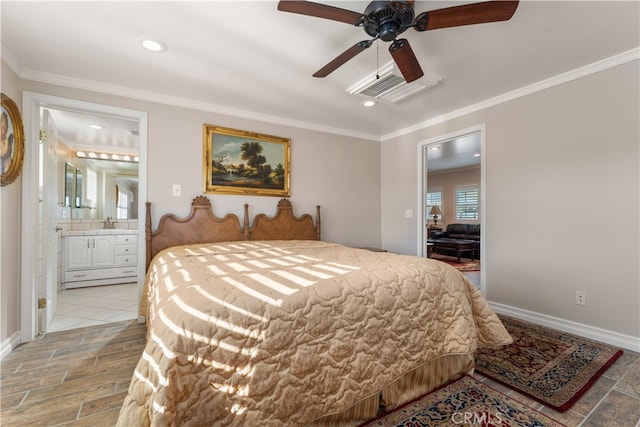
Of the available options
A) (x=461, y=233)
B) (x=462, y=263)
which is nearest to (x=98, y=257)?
(x=462, y=263)

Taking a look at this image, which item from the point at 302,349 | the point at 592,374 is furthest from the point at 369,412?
the point at 592,374

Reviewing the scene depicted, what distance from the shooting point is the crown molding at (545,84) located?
2.18 metres

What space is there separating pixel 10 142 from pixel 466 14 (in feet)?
10.4

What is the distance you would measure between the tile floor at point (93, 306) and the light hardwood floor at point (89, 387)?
1.31 ft

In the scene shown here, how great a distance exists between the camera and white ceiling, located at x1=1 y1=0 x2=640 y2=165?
1.72 metres

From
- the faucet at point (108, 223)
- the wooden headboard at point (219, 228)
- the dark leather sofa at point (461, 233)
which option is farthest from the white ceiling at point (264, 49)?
the dark leather sofa at point (461, 233)

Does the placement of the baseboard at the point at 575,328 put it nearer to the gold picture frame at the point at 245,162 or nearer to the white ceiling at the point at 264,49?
the white ceiling at the point at 264,49

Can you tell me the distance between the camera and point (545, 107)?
2.63 meters

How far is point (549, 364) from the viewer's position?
192cm

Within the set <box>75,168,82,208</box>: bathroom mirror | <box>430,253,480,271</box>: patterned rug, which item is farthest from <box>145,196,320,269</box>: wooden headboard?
<box>430,253,480,271</box>: patterned rug

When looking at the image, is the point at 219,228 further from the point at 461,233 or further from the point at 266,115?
the point at 461,233

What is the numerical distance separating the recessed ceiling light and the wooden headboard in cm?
142

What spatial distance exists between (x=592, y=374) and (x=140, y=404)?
Result: 8.31 feet

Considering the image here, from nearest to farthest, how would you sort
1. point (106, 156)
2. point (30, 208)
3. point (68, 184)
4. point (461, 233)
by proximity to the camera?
point (30, 208), point (68, 184), point (106, 156), point (461, 233)
